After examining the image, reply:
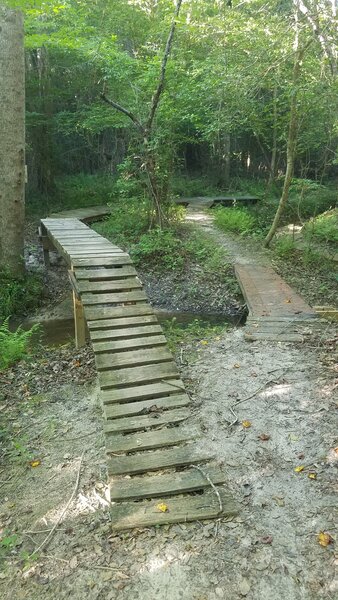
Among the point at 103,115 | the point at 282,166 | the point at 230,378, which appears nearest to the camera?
the point at 230,378

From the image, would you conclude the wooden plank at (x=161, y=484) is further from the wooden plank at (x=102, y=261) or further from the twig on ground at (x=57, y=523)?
the wooden plank at (x=102, y=261)

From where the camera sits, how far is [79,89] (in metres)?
18.7

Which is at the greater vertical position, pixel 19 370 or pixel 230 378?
pixel 230 378

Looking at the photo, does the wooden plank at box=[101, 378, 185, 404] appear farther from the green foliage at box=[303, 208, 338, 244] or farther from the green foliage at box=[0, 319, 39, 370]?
the green foliage at box=[303, 208, 338, 244]

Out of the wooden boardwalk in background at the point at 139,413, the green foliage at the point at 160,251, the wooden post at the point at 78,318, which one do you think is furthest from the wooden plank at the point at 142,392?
the green foliage at the point at 160,251

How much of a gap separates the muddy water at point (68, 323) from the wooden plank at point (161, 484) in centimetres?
446

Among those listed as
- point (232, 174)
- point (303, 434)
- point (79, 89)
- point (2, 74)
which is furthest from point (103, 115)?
point (303, 434)

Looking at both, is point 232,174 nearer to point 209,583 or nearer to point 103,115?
point 103,115

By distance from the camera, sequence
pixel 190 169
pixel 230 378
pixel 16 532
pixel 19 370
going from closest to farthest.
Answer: pixel 16 532 → pixel 230 378 → pixel 19 370 → pixel 190 169

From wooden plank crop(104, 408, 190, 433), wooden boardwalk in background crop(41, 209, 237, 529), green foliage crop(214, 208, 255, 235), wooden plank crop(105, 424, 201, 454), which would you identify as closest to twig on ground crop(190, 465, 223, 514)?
wooden boardwalk in background crop(41, 209, 237, 529)

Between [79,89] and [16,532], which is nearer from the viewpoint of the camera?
[16,532]

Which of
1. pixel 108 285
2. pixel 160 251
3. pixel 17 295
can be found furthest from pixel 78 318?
pixel 160 251

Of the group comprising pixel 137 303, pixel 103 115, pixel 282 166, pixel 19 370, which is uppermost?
pixel 103 115

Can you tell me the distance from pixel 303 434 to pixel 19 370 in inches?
154
